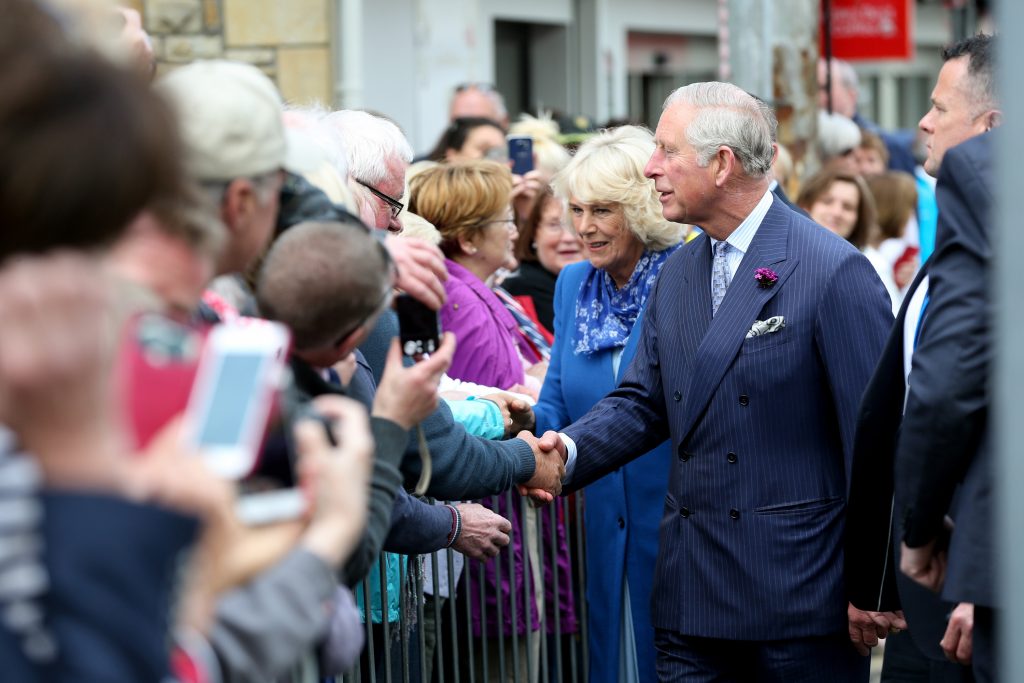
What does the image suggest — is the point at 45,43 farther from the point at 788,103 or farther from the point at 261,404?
the point at 788,103

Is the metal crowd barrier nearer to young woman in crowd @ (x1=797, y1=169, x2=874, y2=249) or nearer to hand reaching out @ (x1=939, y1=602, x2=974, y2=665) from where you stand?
hand reaching out @ (x1=939, y1=602, x2=974, y2=665)

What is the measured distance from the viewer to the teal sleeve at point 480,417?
398 cm

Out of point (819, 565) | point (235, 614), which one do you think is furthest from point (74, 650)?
point (819, 565)

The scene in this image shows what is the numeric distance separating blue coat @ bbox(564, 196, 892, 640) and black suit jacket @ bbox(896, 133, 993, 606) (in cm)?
80

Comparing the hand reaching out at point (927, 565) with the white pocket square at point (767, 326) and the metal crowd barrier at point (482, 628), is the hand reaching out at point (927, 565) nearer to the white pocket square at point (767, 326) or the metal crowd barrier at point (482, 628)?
the white pocket square at point (767, 326)

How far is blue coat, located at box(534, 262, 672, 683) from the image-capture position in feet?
15.3

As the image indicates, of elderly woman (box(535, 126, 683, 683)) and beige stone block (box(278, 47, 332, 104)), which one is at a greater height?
beige stone block (box(278, 47, 332, 104))

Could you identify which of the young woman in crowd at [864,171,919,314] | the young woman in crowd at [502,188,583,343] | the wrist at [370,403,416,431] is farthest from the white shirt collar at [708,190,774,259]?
the young woman in crowd at [864,171,919,314]

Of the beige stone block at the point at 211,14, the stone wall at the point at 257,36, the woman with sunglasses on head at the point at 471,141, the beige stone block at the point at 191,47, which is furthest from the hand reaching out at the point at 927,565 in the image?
the beige stone block at the point at 211,14

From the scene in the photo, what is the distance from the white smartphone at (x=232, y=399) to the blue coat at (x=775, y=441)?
7.42 feet

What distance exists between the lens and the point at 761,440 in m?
3.93

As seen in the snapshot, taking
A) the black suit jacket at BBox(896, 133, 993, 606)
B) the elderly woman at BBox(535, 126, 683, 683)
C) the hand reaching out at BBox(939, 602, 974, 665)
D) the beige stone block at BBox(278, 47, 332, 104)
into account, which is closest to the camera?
the black suit jacket at BBox(896, 133, 993, 606)

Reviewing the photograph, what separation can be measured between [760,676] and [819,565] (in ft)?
1.21

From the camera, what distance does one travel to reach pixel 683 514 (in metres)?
4.10
